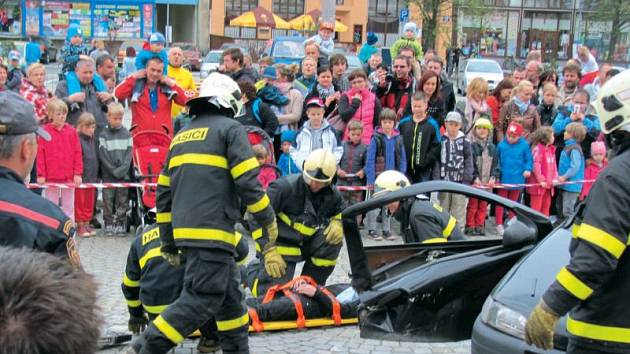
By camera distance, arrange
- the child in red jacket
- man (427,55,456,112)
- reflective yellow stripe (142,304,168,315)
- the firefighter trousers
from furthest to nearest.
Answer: man (427,55,456,112) < the child in red jacket < reflective yellow stripe (142,304,168,315) < the firefighter trousers

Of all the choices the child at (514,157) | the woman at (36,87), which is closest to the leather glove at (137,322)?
the woman at (36,87)

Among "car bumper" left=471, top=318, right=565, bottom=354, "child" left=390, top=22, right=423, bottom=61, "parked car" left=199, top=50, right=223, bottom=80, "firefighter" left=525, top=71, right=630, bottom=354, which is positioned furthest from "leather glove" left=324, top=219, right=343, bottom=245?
"parked car" left=199, top=50, right=223, bottom=80

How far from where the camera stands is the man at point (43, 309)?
57.3 inches

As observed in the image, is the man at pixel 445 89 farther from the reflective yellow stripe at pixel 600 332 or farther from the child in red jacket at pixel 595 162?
the reflective yellow stripe at pixel 600 332

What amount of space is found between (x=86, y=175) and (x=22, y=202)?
21.7 feet

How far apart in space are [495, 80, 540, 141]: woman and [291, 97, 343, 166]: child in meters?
2.60

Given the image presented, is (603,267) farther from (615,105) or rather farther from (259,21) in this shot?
(259,21)

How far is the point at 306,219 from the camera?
21.3 ft

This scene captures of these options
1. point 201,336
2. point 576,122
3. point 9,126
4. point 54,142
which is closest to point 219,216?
point 201,336

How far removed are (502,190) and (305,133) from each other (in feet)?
9.30

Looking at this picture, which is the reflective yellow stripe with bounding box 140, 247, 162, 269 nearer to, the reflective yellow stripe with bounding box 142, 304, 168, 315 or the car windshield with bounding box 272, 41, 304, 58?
the reflective yellow stripe with bounding box 142, 304, 168, 315

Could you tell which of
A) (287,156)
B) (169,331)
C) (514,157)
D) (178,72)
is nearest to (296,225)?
(169,331)

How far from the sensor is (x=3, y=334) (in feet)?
4.72

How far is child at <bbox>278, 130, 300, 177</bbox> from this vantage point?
9.95m
